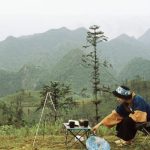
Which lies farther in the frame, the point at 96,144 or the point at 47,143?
the point at 47,143

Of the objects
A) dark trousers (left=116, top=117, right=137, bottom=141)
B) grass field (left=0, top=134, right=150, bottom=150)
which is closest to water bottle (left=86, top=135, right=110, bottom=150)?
dark trousers (left=116, top=117, right=137, bottom=141)

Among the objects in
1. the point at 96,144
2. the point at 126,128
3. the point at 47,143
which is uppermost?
the point at 126,128

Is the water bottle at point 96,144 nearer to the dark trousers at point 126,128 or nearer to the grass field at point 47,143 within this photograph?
the dark trousers at point 126,128

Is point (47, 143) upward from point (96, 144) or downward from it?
downward

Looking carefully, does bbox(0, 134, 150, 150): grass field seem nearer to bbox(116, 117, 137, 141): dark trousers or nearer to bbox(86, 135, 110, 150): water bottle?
bbox(116, 117, 137, 141): dark trousers

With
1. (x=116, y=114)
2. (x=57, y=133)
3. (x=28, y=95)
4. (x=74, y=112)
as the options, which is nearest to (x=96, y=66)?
(x=57, y=133)

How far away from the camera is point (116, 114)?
332 inches

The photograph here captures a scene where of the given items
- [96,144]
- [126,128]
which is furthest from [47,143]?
[126,128]

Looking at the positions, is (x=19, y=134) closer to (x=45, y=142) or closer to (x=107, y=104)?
(x=45, y=142)

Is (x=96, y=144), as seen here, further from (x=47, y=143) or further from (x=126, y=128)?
(x=47, y=143)

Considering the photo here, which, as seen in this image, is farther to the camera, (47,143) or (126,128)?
(47,143)

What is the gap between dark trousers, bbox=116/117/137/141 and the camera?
8.05 meters

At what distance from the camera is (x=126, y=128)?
816 cm

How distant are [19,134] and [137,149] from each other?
160 inches
